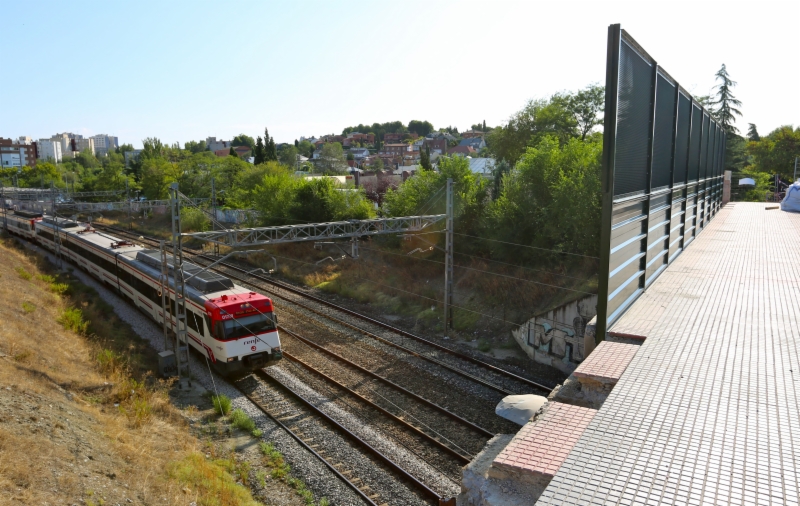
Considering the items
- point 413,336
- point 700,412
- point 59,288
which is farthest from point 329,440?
point 59,288

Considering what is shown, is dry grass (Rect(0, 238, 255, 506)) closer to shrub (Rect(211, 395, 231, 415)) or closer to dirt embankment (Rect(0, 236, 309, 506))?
dirt embankment (Rect(0, 236, 309, 506))

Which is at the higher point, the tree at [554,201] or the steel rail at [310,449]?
the tree at [554,201]

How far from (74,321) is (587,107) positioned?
39.7 metres

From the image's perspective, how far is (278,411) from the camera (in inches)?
551

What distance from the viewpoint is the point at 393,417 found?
524 inches

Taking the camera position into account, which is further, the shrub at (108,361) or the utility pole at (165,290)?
the utility pole at (165,290)

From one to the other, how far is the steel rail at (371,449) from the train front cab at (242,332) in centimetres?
99

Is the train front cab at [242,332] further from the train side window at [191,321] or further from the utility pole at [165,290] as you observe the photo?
the utility pole at [165,290]

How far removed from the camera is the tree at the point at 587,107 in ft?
144

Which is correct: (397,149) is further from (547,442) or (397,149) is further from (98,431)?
(547,442)

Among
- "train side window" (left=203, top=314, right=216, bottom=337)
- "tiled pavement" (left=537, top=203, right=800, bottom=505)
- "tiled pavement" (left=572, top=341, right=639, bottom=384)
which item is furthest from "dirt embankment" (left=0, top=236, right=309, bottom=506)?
"tiled pavement" (left=537, top=203, right=800, bottom=505)

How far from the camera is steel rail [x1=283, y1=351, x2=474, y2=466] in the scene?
11492mm

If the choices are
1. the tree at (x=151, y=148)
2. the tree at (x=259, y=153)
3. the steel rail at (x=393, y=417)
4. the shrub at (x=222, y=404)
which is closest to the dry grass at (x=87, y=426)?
the shrub at (x=222, y=404)

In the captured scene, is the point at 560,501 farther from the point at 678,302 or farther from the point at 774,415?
the point at 678,302
